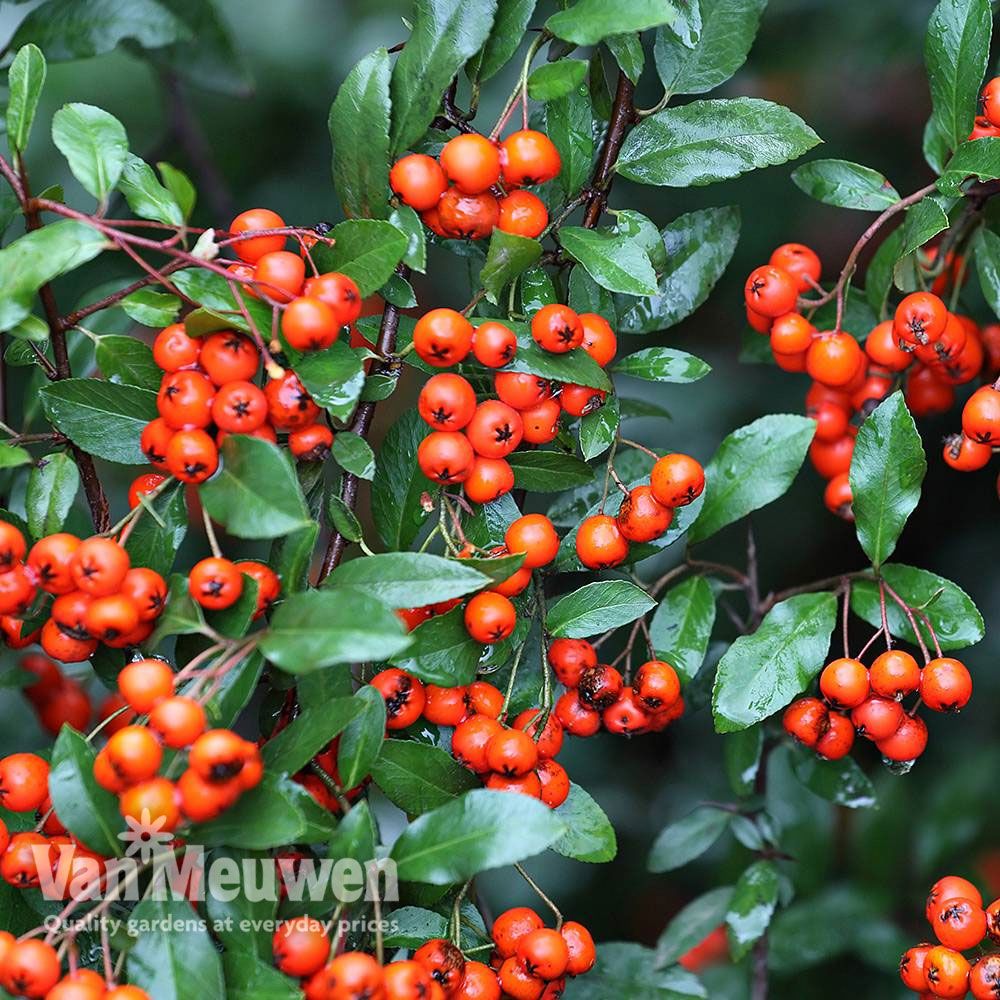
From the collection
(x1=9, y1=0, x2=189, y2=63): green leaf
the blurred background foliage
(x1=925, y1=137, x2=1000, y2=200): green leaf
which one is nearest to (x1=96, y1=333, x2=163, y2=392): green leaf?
(x1=9, y1=0, x2=189, y2=63): green leaf

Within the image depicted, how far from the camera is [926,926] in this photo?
72.3 inches

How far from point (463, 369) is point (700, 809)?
733 mm

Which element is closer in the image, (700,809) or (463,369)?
(463,369)

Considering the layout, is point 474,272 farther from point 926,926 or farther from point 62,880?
point 926,926

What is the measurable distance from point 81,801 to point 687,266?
0.85 m

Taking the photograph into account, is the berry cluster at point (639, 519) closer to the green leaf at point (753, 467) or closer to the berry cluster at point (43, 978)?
the green leaf at point (753, 467)

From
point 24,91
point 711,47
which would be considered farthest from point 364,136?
point 711,47

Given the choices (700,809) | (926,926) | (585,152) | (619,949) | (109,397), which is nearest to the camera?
(109,397)

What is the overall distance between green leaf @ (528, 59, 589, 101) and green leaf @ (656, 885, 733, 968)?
102 centimetres

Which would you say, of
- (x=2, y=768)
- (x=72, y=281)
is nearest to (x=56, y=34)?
(x=72, y=281)

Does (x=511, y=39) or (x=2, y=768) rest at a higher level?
(x=511, y=39)

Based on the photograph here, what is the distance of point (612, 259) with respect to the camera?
3.75 feet

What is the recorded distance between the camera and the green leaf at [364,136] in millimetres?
1097

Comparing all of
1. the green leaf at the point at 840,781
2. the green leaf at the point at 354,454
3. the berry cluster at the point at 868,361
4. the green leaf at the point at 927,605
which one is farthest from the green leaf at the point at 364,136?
the green leaf at the point at 840,781
